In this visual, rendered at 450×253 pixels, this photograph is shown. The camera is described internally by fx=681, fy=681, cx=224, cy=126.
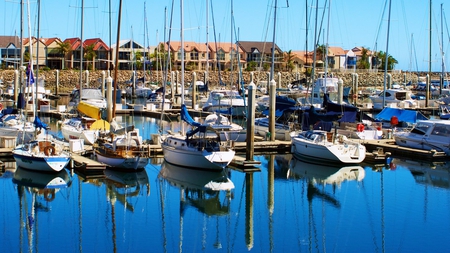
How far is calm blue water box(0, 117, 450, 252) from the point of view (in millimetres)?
23000

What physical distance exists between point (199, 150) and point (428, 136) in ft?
46.9

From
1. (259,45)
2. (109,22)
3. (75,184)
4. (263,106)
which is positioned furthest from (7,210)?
(259,45)

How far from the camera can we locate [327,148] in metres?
35.5

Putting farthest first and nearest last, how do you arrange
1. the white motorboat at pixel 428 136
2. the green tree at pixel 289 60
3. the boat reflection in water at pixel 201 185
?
the green tree at pixel 289 60
the white motorboat at pixel 428 136
the boat reflection in water at pixel 201 185

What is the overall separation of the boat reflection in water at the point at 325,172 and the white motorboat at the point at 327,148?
444 millimetres

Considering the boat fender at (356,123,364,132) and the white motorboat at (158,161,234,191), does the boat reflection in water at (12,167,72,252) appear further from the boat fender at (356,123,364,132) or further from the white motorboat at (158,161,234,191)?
the boat fender at (356,123,364,132)

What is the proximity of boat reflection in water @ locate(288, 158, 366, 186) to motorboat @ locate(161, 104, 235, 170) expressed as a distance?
4.37 metres

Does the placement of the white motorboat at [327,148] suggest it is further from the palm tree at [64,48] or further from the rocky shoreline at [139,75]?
the palm tree at [64,48]

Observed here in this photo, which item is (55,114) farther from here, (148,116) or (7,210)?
(7,210)

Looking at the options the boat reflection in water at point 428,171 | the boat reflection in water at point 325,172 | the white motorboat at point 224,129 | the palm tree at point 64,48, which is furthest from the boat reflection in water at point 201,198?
the palm tree at point 64,48

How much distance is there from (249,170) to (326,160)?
15.5ft

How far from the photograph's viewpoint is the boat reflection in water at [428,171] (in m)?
33.3

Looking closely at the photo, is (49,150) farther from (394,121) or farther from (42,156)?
(394,121)

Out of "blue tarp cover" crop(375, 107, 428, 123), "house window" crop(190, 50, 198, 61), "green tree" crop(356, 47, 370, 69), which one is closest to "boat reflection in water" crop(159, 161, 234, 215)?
"blue tarp cover" crop(375, 107, 428, 123)
